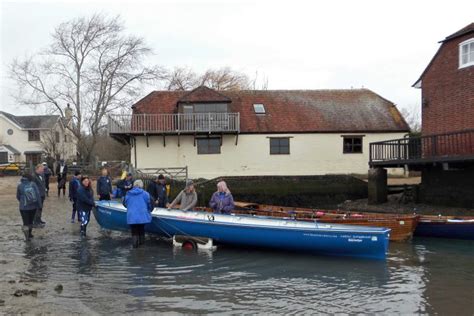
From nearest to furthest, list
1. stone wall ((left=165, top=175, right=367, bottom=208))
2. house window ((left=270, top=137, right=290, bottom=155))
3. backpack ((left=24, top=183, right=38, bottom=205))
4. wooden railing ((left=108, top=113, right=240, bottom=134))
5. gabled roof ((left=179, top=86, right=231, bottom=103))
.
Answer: backpack ((left=24, top=183, right=38, bottom=205))
stone wall ((left=165, top=175, right=367, bottom=208))
wooden railing ((left=108, top=113, right=240, bottom=134))
gabled roof ((left=179, top=86, right=231, bottom=103))
house window ((left=270, top=137, right=290, bottom=155))

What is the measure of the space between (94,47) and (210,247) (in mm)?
35172

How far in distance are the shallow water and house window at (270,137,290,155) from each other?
1877cm

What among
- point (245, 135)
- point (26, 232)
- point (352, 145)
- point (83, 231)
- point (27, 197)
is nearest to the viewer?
point (27, 197)

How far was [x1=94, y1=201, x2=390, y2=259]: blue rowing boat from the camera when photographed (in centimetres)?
1102

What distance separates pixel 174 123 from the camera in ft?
101

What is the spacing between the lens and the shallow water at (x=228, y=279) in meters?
7.68

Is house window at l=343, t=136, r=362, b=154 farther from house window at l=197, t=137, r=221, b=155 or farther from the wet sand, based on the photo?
the wet sand

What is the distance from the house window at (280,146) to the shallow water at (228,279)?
61.6ft

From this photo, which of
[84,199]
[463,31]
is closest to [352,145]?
[463,31]

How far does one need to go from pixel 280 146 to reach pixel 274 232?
20.5 meters

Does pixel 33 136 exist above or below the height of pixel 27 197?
above

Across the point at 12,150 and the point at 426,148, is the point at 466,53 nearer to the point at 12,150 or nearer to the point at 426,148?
the point at 426,148

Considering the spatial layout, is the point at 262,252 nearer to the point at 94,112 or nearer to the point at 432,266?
the point at 432,266

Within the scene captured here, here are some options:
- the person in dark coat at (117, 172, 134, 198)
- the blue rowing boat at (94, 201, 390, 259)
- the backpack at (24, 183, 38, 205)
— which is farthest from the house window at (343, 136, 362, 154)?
the backpack at (24, 183, 38, 205)
